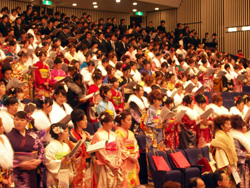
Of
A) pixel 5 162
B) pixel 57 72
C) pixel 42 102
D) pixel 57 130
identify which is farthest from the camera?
pixel 57 72

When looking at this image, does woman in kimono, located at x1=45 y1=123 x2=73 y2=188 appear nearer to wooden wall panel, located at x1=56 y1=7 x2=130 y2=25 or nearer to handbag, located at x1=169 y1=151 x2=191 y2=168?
handbag, located at x1=169 y1=151 x2=191 y2=168

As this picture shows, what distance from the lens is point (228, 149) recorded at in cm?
630

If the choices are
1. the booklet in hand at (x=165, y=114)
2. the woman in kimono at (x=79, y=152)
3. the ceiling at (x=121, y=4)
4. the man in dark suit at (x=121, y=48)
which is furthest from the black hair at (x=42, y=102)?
the ceiling at (x=121, y=4)

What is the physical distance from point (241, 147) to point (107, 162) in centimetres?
247

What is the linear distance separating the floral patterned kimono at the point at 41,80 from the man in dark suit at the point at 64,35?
16.8 feet

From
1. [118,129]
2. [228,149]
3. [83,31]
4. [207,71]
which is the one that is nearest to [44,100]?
[118,129]

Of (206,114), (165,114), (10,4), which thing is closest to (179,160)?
(165,114)

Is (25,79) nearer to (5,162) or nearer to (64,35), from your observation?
(5,162)

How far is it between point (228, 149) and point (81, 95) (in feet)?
9.60

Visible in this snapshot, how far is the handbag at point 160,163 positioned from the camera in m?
6.27

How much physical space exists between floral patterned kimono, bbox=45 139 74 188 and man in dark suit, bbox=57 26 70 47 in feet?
30.1

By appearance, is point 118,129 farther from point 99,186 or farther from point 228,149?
point 228,149

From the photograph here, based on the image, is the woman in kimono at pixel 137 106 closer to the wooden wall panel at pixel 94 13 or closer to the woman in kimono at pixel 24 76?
the woman in kimono at pixel 24 76

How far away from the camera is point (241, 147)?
6.76 meters
